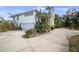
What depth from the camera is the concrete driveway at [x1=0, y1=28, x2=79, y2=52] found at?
2.33 metres

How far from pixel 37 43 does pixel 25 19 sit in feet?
0.87

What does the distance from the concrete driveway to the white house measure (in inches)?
3.1

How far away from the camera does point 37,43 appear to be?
2334 millimetres

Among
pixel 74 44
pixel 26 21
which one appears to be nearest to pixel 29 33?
pixel 26 21

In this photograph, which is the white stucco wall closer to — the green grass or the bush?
the bush

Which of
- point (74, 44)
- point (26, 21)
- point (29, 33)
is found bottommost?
point (74, 44)

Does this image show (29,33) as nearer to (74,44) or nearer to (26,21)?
(26,21)

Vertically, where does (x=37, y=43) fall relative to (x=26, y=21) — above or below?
below

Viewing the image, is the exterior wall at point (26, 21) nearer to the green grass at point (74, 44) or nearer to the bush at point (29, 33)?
the bush at point (29, 33)

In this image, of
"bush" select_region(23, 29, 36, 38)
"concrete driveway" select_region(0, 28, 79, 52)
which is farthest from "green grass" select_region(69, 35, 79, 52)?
"bush" select_region(23, 29, 36, 38)

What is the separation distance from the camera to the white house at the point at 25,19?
234 cm

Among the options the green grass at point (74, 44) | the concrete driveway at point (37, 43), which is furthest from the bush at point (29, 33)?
the green grass at point (74, 44)

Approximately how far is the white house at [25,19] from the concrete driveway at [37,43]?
78mm

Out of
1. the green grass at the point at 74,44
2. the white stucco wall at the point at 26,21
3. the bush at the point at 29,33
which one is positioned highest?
the white stucco wall at the point at 26,21
